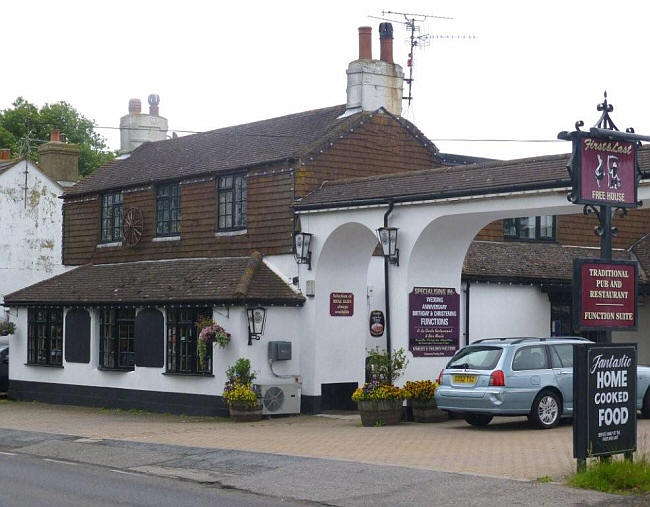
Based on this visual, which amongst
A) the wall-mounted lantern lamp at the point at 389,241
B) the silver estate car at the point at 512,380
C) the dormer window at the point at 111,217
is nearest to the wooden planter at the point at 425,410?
the silver estate car at the point at 512,380

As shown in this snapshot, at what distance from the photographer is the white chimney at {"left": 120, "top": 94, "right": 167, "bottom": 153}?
110 feet

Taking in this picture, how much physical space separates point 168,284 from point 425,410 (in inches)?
293

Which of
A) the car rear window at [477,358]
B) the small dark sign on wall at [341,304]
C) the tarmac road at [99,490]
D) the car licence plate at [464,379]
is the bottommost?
the tarmac road at [99,490]

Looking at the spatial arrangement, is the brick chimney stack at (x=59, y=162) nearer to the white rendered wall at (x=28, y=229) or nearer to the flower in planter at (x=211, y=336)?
the white rendered wall at (x=28, y=229)

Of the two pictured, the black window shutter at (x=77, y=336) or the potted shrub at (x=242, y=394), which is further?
the black window shutter at (x=77, y=336)

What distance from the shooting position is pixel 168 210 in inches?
1101

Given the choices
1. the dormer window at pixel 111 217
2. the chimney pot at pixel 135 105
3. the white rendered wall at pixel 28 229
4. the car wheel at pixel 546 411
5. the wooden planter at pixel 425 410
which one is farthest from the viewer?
the white rendered wall at pixel 28 229

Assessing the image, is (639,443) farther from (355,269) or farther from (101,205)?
(101,205)

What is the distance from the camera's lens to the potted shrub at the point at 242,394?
73.5 ft

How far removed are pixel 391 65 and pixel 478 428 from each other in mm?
10089

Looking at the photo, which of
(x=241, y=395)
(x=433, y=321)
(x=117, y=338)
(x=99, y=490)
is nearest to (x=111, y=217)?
(x=117, y=338)

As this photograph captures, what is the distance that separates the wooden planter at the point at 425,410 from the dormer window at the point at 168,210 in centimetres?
889

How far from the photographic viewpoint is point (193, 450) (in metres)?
17.2

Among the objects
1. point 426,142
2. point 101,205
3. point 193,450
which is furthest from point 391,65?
point 193,450
